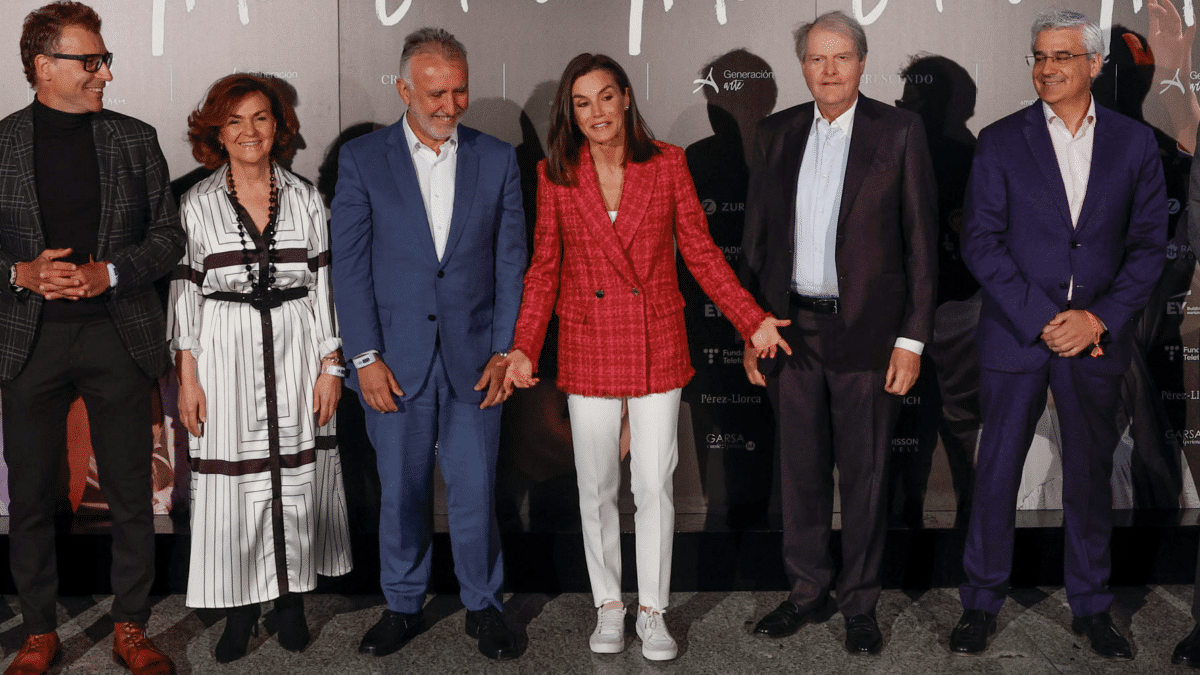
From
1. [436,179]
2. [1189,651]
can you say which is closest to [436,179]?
[436,179]

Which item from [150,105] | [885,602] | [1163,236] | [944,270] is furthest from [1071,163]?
[150,105]

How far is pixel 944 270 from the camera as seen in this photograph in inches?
169

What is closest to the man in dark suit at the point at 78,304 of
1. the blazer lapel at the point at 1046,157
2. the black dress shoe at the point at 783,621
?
the black dress shoe at the point at 783,621

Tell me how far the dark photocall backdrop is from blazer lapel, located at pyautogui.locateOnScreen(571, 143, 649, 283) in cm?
90

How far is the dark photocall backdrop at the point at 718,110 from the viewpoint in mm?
4137

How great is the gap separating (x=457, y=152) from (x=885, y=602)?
2.36m

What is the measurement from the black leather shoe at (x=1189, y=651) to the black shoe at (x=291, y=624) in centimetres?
297

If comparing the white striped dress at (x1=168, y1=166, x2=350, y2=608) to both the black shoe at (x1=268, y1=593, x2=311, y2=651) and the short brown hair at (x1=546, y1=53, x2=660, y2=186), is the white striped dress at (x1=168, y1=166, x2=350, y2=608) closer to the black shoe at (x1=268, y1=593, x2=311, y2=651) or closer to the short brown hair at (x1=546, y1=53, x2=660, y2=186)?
the black shoe at (x1=268, y1=593, x2=311, y2=651)

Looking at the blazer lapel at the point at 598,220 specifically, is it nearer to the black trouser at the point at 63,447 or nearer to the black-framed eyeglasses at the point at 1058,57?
the black-framed eyeglasses at the point at 1058,57

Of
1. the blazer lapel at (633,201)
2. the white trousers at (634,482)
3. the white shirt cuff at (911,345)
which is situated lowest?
the white trousers at (634,482)

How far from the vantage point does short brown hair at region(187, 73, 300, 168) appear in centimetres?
339

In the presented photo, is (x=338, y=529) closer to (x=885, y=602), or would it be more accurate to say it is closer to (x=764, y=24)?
(x=885, y=602)

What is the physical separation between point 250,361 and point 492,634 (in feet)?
4.07

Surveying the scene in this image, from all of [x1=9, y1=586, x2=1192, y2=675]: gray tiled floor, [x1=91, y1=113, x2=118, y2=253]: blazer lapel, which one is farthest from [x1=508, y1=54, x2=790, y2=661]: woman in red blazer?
[x1=91, y1=113, x2=118, y2=253]: blazer lapel
